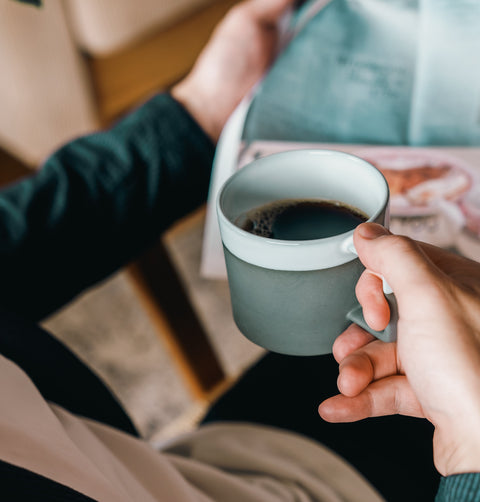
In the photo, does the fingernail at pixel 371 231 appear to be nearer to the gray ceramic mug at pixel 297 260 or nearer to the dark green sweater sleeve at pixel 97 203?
the gray ceramic mug at pixel 297 260

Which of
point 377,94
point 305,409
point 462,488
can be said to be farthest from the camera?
point 377,94

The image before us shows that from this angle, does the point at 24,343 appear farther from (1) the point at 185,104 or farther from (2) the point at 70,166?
(1) the point at 185,104

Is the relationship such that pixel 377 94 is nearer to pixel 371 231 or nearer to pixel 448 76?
pixel 448 76

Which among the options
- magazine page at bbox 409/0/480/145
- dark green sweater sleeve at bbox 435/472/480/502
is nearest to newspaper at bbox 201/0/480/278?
magazine page at bbox 409/0/480/145

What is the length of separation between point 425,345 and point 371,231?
5 cm

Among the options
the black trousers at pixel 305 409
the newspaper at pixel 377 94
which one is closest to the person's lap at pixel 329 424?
the black trousers at pixel 305 409

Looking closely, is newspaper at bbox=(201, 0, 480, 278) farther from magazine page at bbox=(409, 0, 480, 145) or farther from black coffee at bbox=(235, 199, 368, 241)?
black coffee at bbox=(235, 199, 368, 241)

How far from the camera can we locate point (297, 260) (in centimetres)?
22

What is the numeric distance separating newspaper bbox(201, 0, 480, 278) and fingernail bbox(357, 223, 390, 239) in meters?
0.20

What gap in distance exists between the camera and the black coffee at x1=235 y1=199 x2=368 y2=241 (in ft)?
0.79

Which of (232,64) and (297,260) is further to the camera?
(232,64)

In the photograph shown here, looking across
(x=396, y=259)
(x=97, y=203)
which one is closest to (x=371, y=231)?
(x=396, y=259)

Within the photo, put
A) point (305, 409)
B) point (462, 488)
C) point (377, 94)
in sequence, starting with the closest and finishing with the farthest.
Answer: point (462, 488)
point (305, 409)
point (377, 94)

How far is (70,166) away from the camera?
444 mm
